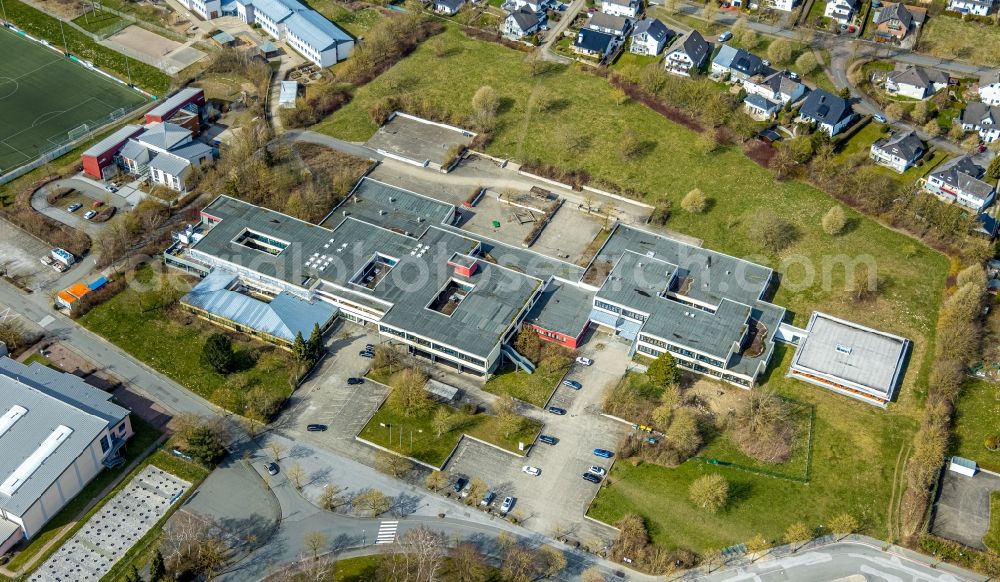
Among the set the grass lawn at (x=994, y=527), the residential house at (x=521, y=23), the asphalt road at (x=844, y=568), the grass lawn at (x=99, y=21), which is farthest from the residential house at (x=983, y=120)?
the grass lawn at (x=99, y=21)

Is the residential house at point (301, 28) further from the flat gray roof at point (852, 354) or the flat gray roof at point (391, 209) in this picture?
the flat gray roof at point (852, 354)

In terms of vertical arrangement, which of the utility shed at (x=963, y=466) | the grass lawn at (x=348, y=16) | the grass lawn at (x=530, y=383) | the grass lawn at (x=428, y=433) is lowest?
the grass lawn at (x=428, y=433)

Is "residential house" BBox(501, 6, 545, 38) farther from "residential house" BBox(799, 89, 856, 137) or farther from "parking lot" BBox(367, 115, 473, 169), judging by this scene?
"residential house" BBox(799, 89, 856, 137)

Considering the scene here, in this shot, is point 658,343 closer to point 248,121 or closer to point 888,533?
point 888,533

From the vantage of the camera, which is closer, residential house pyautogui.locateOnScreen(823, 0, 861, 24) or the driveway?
the driveway

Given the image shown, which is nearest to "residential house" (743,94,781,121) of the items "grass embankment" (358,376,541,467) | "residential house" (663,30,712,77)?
"residential house" (663,30,712,77)

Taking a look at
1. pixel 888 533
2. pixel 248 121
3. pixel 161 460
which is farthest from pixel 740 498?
pixel 248 121
